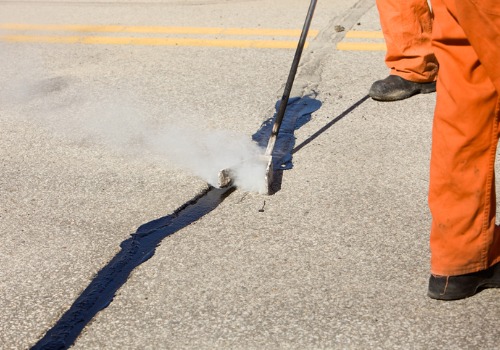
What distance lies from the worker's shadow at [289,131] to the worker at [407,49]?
18 centimetres

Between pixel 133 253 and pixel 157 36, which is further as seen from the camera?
pixel 157 36

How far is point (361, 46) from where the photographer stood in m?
6.24

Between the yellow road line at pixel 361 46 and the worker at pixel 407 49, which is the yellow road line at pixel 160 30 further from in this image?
the worker at pixel 407 49

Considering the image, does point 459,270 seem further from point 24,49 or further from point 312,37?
point 24,49

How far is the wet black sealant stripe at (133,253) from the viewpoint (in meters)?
3.00

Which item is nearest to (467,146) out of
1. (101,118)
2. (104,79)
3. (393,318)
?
(393,318)

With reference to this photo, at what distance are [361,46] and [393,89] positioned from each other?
116 cm

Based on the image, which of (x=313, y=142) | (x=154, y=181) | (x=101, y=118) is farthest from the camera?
(x=101, y=118)

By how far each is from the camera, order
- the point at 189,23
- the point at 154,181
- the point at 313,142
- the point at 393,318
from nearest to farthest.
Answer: the point at 393,318 → the point at 154,181 → the point at 313,142 → the point at 189,23

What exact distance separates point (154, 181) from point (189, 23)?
10.4 ft

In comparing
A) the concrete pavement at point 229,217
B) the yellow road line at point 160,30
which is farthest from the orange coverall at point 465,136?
the yellow road line at point 160,30

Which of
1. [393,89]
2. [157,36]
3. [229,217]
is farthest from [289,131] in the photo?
[157,36]

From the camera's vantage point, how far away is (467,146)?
2.82 metres

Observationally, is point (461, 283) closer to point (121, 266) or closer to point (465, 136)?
point (465, 136)
